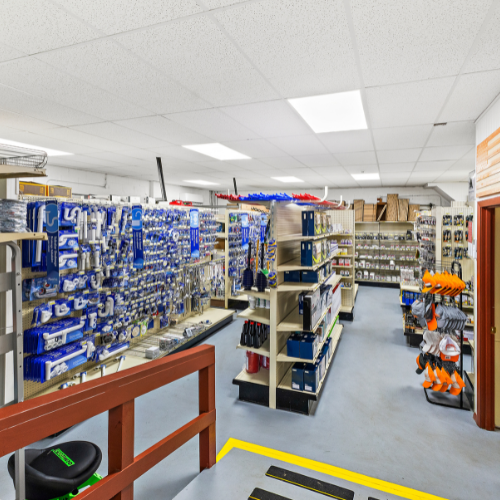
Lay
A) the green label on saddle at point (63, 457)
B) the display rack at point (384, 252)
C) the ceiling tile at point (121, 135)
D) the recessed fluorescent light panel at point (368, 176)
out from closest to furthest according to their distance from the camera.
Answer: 1. the green label on saddle at point (63, 457)
2. the ceiling tile at point (121, 135)
3. the recessed fluorescent light panel at point (368, 176)
4. the display rack at point (384, 252)

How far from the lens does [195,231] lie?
5754mm

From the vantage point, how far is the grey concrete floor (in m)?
2.58

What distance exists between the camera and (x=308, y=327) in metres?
3.48

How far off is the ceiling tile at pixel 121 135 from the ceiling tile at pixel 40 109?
23 centimetres

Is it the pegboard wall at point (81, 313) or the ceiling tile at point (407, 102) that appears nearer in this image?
the ceiling tile at point (407, 102)

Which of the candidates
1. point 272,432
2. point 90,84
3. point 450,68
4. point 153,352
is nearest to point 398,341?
point 272,432

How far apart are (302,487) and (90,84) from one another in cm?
356

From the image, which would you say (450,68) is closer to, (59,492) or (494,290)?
Result: (494,290)

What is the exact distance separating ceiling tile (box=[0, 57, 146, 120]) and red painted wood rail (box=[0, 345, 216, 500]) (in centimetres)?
252

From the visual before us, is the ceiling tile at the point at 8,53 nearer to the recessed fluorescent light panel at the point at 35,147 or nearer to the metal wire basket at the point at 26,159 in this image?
the metal wire basket at the point at 26,159

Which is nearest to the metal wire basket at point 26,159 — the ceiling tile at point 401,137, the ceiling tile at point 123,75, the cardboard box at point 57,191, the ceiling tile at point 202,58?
the ceiling tile at point 123,75

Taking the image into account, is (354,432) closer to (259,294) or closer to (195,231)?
(259,294)

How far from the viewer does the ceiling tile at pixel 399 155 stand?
579 cm

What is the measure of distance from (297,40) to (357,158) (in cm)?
475
